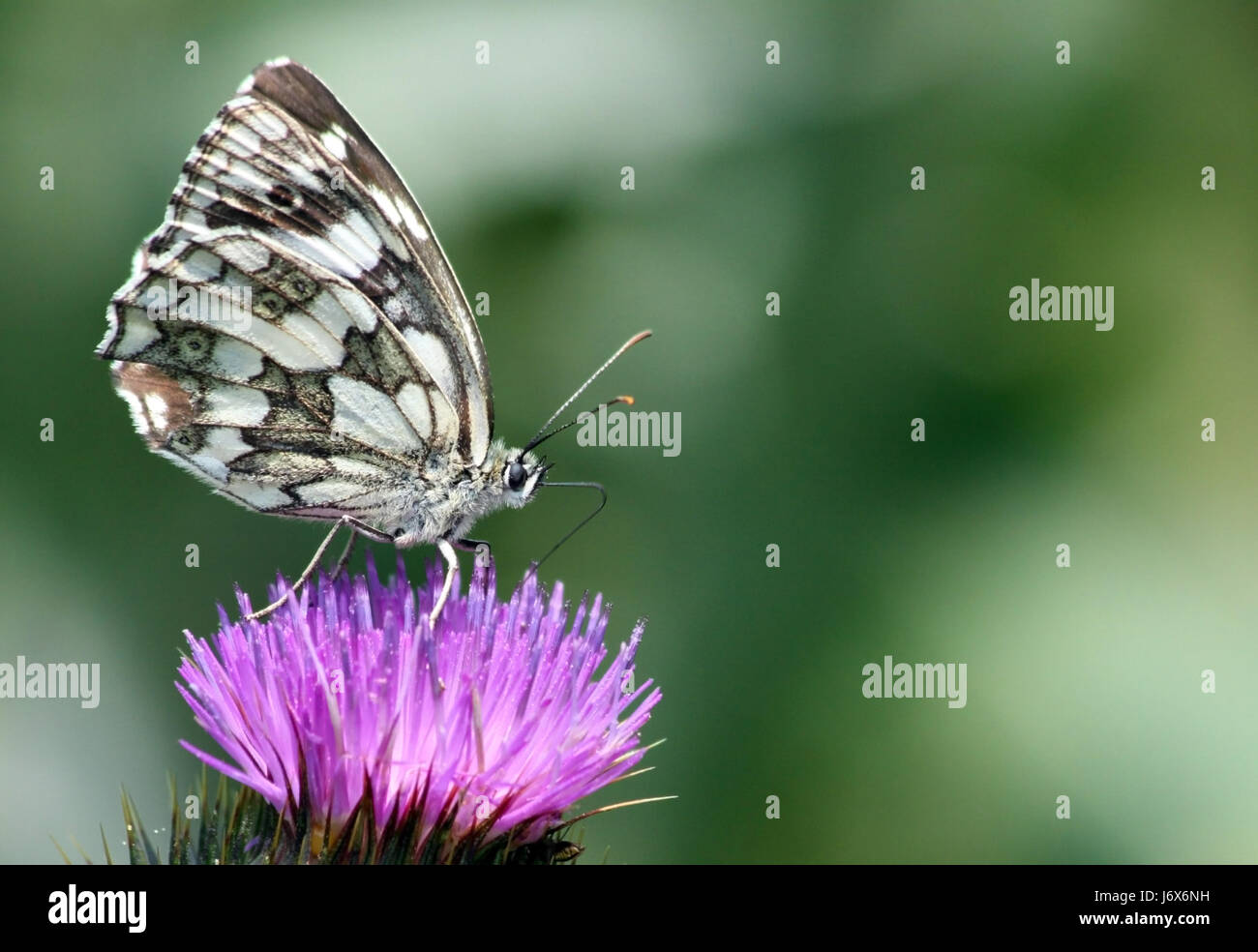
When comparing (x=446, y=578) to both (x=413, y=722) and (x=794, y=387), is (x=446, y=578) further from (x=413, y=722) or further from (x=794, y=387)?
(x=794, y=387)

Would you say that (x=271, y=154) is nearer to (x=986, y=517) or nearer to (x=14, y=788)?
(x=14, y=788)

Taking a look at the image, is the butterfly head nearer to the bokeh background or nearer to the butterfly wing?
the butterfly wing

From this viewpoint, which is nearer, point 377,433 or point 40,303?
point 377,433

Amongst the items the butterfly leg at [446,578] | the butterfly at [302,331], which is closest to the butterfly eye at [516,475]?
the butterfly at [302,331]

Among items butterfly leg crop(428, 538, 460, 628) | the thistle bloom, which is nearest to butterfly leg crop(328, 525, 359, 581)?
the thistle bloom
